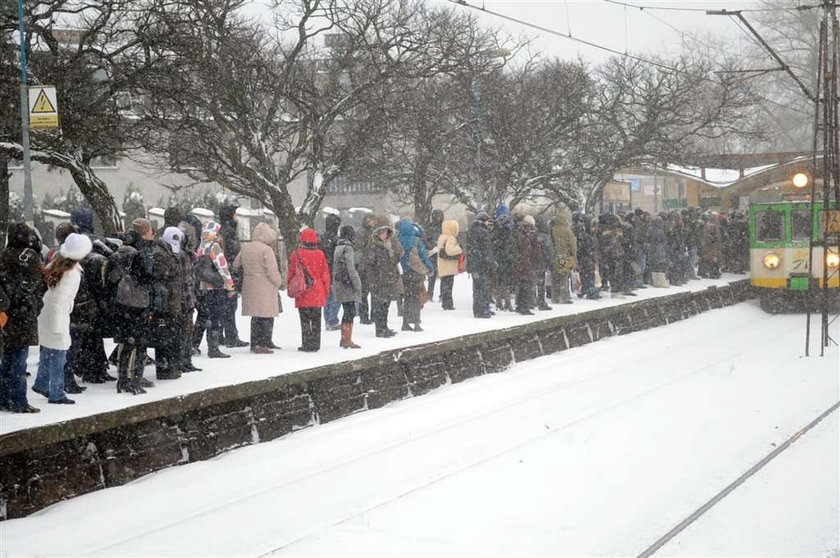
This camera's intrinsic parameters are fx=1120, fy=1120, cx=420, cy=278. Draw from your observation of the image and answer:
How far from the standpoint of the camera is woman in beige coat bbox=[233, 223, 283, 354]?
13.1 metres

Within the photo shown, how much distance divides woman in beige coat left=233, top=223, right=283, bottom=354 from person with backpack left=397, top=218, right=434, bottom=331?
2977 mm

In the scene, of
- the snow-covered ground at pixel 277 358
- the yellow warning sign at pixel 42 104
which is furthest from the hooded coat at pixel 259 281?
the yellow warning sign at pixel 42 104

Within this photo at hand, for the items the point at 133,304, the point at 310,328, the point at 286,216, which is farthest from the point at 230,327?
the point at 286,216

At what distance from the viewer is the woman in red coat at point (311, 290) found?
1329cm

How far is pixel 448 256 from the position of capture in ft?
62.6

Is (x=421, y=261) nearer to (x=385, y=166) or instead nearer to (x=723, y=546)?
(x=723, y=546)

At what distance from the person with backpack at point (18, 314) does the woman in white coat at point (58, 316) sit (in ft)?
1.08

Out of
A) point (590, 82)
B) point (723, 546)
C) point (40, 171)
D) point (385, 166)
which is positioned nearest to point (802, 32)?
point (590, 82)

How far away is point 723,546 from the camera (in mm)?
7133

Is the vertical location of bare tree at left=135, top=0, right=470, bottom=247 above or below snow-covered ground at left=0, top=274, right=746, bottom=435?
above

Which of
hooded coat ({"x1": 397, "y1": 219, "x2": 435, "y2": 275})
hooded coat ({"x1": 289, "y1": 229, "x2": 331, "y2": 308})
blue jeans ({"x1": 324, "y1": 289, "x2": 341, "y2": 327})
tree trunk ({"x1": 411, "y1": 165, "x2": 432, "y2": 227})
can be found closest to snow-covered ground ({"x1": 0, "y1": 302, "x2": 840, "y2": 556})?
hooded coat ({"x1": 289, "y1": 229, "x2": 331, "y2": 308})

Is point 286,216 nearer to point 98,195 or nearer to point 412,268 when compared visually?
point 98,195

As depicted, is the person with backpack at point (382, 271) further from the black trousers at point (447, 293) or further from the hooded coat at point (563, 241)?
the hooded coat at point (563, 241)

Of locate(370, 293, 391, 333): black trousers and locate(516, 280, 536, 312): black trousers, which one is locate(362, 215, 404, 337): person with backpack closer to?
locate(370, 293, 391, 333): black trousers
